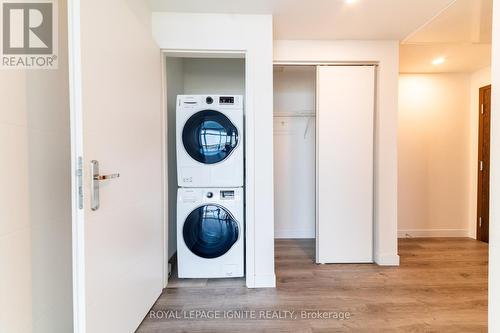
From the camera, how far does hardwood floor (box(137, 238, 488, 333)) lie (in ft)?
5.25

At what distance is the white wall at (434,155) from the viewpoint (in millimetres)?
3252

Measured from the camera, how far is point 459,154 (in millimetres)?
3297

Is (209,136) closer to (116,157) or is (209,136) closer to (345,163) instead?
(116,157)

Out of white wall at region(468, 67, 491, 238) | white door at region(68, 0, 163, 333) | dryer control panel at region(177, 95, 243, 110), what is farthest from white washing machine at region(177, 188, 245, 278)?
white wall at region(468, 67, 491, 238)

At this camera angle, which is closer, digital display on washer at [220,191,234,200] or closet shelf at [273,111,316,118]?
digital display on washer at [220,191,234,200]

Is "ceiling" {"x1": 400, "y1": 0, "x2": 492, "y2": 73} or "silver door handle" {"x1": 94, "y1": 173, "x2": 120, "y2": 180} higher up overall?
"ceiling" {"x1": 400, "y1": 0, "x2": 492, "y2": 73}

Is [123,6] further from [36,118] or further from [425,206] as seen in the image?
[425,206]

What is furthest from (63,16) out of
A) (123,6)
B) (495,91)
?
(495,91)

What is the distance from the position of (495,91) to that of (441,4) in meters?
1.48

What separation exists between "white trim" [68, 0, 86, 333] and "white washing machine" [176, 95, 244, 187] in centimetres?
107

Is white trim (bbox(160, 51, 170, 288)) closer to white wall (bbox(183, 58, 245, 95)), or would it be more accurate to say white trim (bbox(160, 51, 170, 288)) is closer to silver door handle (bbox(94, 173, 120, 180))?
silver door handle (bbox(94, 173, 120, 180))

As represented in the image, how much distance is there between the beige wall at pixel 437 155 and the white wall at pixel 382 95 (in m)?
1.02

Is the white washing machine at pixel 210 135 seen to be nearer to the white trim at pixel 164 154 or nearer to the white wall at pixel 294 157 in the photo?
the white trim at pixel 164 154

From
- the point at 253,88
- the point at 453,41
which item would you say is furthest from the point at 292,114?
the point at 453,41
